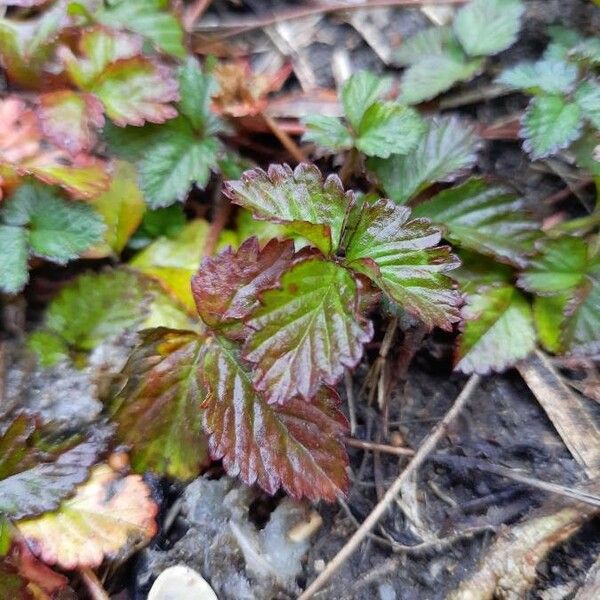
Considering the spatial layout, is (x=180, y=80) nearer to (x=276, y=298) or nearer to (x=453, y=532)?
(x=276, y=298)

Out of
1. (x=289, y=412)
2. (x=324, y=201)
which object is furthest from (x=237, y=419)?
(x=324, y=201)

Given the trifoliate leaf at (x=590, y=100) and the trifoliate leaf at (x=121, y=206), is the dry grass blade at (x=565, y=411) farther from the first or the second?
the trifoliate leaf at (x=121, y=206)

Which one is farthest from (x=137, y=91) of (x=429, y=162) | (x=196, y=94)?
(x=429, y=162)

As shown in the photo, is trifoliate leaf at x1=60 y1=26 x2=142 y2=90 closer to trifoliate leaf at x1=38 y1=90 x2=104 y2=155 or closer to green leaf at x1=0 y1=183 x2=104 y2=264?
trifoliate leaf at x1=38 y1=90 x2=104 y2=155

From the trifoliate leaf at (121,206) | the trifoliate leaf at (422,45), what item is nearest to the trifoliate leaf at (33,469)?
the trifoliate leaf at (121,206)

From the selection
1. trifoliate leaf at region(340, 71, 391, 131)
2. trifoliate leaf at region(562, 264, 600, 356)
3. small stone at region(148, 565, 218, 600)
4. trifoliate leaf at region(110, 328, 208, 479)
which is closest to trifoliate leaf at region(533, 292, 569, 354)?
trifoliate leaf at region(562, 264, 600, 356)

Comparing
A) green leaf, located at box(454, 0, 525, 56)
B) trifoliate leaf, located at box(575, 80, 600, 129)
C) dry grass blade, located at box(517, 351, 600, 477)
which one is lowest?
dry grass blade, located at box(517, 351, 600, 477)
